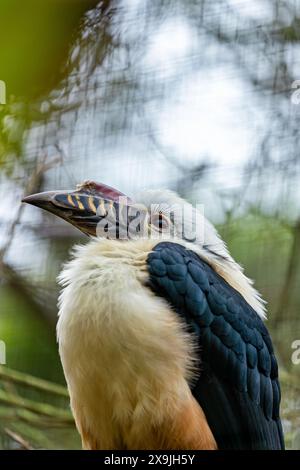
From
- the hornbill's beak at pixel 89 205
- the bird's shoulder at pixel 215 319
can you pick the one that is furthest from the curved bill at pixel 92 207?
the bird's shoulder at pixel 215 319

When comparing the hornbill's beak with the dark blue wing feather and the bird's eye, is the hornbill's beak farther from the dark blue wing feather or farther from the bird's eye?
the dark blue wing feather

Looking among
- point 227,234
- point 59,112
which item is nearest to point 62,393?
point 227,234

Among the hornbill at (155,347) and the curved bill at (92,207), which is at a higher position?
the curved bill at (92,207)

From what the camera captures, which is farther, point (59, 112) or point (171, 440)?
point (59, 112)

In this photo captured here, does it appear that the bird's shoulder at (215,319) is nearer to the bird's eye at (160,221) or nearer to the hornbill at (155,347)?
the hornbill at (155,347)

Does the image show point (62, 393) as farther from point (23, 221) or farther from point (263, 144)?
point (263, 144)

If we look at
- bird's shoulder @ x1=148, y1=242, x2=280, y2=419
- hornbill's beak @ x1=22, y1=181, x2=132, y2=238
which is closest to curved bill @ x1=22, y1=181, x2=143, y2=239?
hornbill's beak @ x1=22, y1=181, x2=132, y2=238

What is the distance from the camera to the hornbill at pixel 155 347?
2555mm

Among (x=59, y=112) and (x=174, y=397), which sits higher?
(x=59, y=112)

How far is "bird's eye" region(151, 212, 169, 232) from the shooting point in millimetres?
2982

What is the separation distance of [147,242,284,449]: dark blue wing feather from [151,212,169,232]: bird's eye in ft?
0.79

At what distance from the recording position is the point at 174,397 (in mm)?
2549

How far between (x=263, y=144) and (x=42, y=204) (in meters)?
0.99

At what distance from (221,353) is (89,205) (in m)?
0.68
